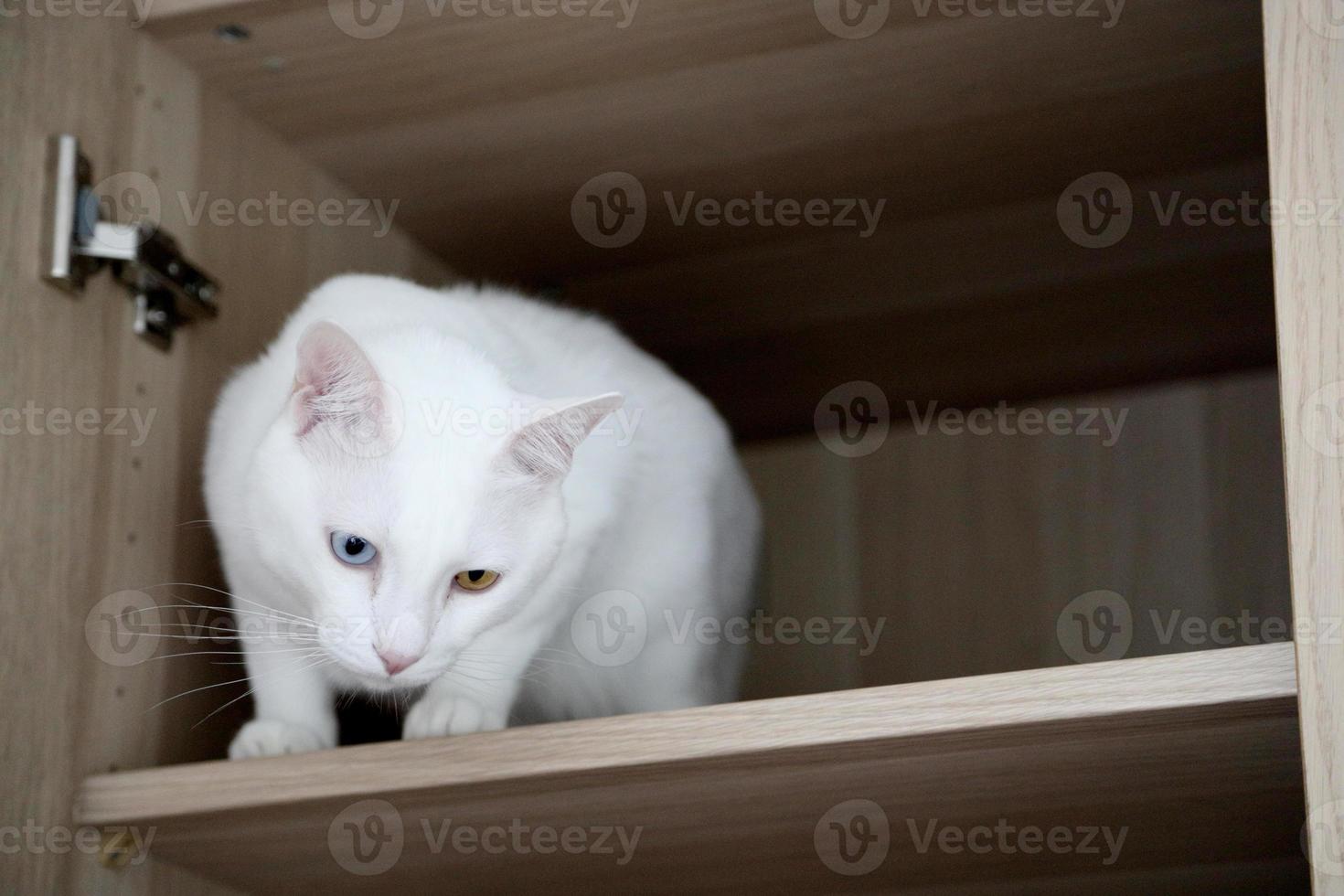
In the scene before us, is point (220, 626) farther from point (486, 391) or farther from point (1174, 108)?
point (1174, 108)

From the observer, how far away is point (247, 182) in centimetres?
137

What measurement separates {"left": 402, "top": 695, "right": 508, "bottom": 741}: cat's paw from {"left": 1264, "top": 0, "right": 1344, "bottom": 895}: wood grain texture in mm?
621

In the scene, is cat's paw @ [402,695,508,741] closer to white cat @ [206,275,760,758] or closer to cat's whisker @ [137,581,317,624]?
white cat @ [206,275,760,758]

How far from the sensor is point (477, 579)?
1111 millimetres

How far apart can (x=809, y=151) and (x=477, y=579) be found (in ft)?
1.90

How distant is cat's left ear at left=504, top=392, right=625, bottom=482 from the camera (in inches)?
42.0

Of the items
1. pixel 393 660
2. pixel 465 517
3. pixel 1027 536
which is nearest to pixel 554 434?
pixel 465 517

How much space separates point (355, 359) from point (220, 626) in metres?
0.41

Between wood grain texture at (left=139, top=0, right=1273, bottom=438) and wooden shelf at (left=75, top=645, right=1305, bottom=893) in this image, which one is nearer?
wooden shelf at (left=75, top=645, right=1305, bottom=893)

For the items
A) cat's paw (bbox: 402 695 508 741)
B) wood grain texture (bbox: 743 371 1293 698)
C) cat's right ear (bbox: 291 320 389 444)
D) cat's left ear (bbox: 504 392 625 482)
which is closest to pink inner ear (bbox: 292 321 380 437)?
cat's right ear (bbox: 291 320 389 444)

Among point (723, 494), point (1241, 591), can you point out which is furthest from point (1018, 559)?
point (723, 494)

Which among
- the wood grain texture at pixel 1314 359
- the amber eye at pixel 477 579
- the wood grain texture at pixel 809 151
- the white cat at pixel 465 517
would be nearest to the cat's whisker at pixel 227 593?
the white cat at pixel 465 517

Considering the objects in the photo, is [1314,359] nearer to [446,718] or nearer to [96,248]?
[446,718]

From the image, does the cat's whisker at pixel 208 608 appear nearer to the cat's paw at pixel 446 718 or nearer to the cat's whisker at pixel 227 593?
the cat's whisker at pixel 227 593
